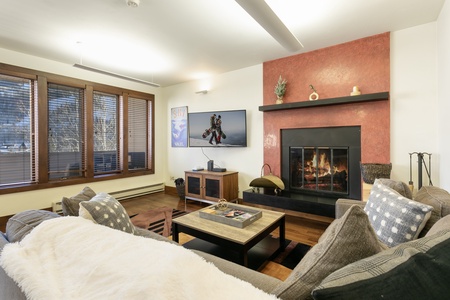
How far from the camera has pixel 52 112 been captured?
12.1 feet

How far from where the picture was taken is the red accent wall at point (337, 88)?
9.46 feet

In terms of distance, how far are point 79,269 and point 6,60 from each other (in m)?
4.03

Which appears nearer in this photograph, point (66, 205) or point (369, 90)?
point (66, 205)

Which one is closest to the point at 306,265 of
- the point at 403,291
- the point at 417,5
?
the point at 403,291

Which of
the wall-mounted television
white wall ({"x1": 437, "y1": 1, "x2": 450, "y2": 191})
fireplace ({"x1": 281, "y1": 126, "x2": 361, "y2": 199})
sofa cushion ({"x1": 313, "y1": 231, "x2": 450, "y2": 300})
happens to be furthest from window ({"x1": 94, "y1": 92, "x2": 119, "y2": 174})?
white wall ({"x1": 437, "y1": 1, "x2": 450, "y2": 191})

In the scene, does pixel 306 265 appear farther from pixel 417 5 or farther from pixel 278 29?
pixel 417 5

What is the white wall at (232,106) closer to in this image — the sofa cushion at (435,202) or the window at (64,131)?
the window at (64,131)

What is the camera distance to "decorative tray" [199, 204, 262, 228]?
6.64 feet

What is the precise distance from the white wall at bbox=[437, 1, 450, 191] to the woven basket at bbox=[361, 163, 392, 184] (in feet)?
1.56

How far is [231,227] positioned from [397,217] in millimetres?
1230

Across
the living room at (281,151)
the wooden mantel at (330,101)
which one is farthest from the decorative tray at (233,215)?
the wooden mantel at (330,101)

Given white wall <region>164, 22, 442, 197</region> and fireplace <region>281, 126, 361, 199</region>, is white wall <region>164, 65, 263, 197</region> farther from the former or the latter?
white wall <region>164, 22, 442, 197</region>

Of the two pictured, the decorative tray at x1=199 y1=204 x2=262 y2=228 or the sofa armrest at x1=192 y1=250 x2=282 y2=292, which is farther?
the decorative tray at x1=199 y1=204 x2=262 y2=228

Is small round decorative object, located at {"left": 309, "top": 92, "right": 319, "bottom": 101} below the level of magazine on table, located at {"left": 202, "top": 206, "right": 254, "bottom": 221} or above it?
above
